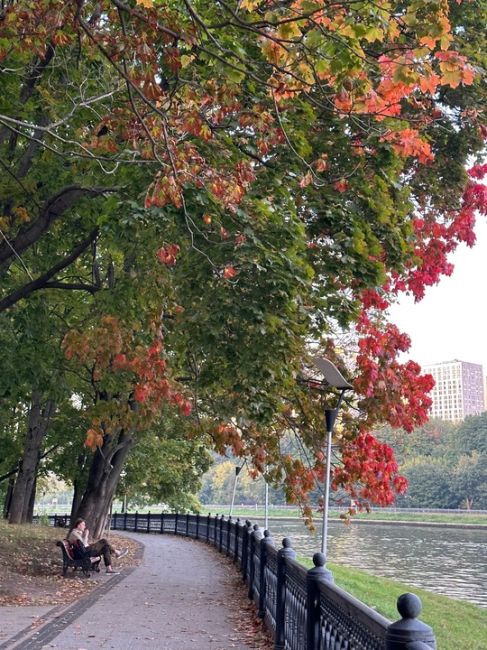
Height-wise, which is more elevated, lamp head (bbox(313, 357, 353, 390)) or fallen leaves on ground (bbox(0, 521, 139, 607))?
lamp head (bbox(313, 357, 353, 390))

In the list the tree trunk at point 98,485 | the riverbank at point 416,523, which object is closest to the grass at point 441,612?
the tree trunk at point 98,485

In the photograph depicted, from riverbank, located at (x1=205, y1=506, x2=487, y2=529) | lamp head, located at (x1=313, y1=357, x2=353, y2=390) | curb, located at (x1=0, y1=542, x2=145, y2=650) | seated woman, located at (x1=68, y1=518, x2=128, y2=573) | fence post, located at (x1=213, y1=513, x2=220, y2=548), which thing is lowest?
curb, located at (x1=0, y1=542, x2=145, y2=650)

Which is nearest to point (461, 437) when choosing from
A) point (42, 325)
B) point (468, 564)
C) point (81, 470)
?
point (468, 564)

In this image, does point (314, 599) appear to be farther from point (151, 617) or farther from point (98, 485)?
point (98, 485)

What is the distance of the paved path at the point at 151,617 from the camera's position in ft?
26.5

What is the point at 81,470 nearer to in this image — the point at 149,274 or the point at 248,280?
the point at 149,274

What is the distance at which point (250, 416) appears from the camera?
9.81 meters

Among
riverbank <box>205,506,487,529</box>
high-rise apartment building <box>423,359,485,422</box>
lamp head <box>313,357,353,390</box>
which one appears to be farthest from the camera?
high-rise apartment building <box>423,359,485,422</box>

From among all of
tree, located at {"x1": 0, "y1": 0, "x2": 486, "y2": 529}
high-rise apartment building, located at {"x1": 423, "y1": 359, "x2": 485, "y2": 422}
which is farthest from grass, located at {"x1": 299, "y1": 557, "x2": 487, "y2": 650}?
high-rise apartment building, located at {"x1": 423, "y1": 359, "x2": 485, "y2": 422}

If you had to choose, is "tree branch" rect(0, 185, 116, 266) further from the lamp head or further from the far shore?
the far shore

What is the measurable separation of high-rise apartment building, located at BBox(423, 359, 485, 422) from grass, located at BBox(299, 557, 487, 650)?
515 ft

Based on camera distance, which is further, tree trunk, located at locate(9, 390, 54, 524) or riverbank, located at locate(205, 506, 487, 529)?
riverbank, located at locate(205, 506, 487, 529)

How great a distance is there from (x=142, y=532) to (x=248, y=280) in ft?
103

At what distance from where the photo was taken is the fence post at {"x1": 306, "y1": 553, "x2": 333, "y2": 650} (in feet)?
16.4
